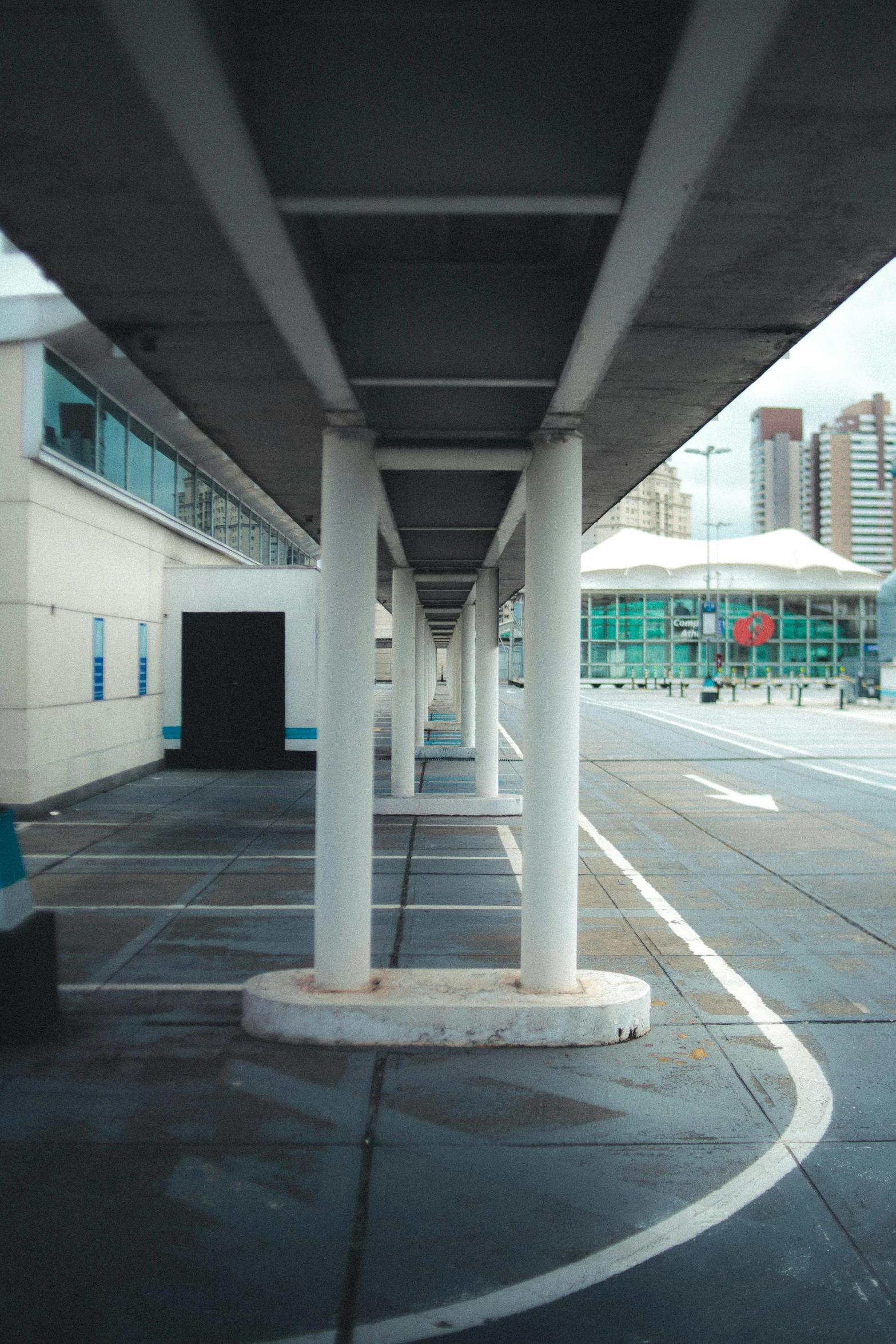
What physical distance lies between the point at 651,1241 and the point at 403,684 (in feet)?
38.9

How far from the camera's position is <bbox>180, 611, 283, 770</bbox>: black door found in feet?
66.3

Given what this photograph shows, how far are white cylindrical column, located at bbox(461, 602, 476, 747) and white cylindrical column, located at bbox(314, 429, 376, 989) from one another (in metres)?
14.6

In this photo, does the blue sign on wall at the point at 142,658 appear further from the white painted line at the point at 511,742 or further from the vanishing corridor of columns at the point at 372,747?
the vanishing corridor of columns at the point at 372,747

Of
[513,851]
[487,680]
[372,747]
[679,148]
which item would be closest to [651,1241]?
[372,747]

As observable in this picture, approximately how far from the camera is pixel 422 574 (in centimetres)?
1546

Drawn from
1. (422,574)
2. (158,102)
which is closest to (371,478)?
(158,102)

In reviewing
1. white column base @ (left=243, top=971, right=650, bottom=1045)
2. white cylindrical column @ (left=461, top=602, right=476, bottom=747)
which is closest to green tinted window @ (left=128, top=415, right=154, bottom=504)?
white cylindrical column @ (left=461, top=602, right=476, bottom=747)

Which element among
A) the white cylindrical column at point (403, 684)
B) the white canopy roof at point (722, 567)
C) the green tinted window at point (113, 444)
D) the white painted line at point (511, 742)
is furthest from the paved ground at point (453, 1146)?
the white canopy roof at point (722, 567)

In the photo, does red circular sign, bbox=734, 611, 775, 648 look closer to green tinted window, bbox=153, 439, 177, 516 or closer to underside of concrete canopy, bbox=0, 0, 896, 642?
green tinted window, bbox=153, 439, 177, 516

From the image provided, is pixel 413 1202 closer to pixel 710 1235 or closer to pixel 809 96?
pixel 710 1235

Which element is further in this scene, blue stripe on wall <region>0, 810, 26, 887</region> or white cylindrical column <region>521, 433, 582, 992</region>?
white cylindrical column <region>521, 433, 582, 992</region>

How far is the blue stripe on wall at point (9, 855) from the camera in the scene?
18.0 feet

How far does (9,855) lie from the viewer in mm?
5547

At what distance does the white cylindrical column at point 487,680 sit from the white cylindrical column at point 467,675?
5216 mm
